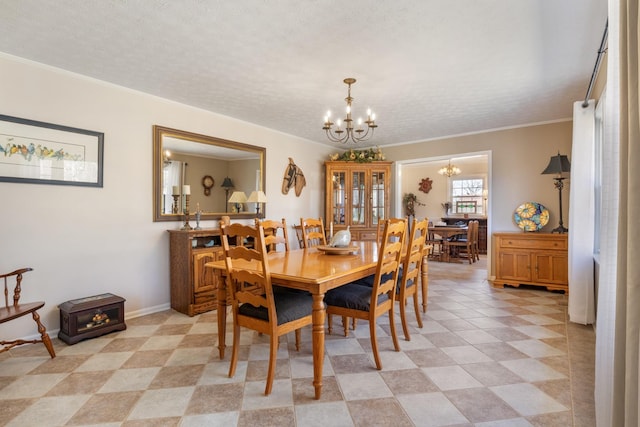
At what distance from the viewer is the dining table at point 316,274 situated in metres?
1.91

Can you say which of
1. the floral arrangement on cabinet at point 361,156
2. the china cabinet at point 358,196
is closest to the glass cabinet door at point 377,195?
the china cabinet at point 358,196

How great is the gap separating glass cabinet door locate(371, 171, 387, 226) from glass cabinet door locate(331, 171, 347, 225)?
52 centimetres

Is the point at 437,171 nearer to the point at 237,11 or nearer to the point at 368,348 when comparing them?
the point at 368,348

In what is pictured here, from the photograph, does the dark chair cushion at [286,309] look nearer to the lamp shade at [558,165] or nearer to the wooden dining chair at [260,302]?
the wooden dining chair at [260,302]

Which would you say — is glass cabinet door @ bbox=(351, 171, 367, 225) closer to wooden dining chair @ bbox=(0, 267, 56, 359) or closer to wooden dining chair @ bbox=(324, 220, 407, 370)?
wooden dining chair @ bbox=(324, 220, 407, 370)

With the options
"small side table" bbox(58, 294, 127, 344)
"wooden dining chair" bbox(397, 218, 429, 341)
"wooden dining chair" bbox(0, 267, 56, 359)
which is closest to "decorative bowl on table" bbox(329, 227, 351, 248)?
"wooden dining chair" bbox(397, 218, 429, 341)

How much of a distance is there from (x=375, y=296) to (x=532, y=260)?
10.9ft

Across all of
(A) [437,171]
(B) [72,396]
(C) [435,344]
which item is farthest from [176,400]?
(A) [437,171]

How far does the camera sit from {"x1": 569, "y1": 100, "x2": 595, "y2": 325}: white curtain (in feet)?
10.2

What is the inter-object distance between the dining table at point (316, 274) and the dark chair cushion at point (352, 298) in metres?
0.17

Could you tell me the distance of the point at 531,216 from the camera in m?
4.62

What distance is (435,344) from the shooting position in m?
2.65

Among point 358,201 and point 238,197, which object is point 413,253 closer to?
point 238,197

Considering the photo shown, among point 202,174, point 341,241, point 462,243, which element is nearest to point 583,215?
point 341,241
